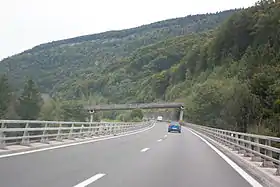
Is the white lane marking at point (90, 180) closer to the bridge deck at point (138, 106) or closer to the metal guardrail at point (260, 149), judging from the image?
the metal guardrail at point (260, 149)

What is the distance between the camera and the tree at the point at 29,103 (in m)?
113

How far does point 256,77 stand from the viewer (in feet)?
186

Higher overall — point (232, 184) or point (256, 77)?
point (256, 77)

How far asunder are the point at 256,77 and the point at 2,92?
7004 cm

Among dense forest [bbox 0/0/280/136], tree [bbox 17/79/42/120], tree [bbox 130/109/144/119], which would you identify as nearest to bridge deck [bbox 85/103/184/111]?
tree [bbox 130/109/144/119]

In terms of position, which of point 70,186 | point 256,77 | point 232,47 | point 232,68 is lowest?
point 70,186

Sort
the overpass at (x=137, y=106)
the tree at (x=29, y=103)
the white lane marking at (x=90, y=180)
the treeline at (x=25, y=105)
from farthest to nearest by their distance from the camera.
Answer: the overpass at (x=137, y=106)
the tree at (x=29, y=103)
the treeline at (x=25, y=105)
the white lane marking at (x=90, y=180)

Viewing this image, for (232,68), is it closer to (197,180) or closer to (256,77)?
(256,77)

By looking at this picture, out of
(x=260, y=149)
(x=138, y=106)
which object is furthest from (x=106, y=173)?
(x=138, y=106)

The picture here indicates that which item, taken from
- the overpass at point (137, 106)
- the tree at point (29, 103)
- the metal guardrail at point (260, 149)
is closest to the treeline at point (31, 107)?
the tree at point (29, 103)

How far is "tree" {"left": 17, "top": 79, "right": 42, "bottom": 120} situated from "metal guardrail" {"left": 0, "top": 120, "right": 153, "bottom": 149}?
231ft

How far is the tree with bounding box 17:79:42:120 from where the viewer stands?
112750mm

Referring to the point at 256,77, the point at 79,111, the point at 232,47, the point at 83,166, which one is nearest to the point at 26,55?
the point at 79,111

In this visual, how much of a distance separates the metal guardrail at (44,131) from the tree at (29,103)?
70.3 metres
